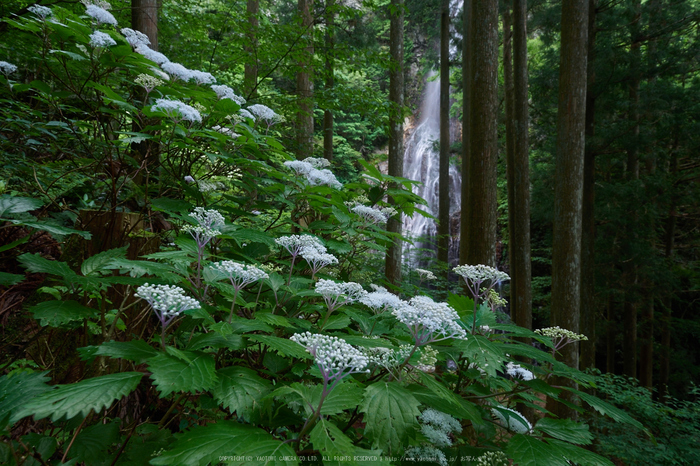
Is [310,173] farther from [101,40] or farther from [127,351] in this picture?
[127,351]

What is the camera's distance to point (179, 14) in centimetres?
477

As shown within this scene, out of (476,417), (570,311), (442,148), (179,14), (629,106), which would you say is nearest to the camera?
(476,417)

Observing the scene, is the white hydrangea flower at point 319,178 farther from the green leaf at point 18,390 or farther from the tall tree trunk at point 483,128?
the tall tree trunk at point 483,128

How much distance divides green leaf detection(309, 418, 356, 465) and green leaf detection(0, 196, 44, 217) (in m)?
1.42

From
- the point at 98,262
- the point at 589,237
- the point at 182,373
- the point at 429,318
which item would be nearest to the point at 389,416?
the point at 429,318

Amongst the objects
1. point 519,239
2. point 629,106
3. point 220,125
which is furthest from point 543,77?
point 220,125

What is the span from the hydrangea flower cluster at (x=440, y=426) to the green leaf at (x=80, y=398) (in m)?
1.06

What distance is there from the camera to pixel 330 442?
85 centimetres

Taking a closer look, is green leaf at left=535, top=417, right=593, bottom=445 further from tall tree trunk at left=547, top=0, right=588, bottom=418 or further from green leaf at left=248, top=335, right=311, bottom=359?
tall tree trunk at left=547, top=0, right=588, bottom=418

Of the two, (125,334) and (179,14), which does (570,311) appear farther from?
(179,14)

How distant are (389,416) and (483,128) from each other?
3743 mm

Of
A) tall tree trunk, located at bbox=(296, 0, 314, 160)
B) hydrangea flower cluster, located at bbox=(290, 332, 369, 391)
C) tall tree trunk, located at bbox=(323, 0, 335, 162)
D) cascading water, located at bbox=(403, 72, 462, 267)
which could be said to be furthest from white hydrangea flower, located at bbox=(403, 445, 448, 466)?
cascading water, located at bbox=(403, 72, 462, 267)

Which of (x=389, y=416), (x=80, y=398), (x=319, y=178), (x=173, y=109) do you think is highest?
(x=173, y=109)

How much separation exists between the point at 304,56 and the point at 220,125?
283cm
